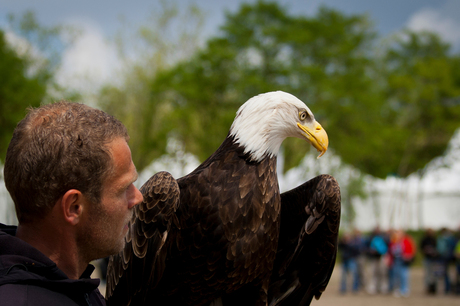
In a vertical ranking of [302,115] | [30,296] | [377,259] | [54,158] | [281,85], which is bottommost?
[30,296]

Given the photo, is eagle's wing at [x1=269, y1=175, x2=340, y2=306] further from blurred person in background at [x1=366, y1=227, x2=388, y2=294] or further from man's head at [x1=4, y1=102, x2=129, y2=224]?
blurred person in background at [x1=366, y1=227, x2=388, y2=294]

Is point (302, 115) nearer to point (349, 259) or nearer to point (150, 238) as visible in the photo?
point (150, 238)

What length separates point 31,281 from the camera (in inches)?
44.7

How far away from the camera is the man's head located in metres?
1.23

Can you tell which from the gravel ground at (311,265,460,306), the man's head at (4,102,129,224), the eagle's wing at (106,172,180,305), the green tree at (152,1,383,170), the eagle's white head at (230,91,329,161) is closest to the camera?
the man's head at (4,102,129,224)

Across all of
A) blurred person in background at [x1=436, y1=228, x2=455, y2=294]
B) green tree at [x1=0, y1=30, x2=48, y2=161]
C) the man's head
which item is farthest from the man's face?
green tree at [x1=0, y1=30, x2=48, y2=161]

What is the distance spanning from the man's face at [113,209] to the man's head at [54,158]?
0.03 meters

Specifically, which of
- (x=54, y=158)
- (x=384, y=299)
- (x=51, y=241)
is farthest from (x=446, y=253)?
(x=54, y=158)

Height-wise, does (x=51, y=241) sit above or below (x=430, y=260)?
below

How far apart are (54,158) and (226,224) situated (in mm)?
1743

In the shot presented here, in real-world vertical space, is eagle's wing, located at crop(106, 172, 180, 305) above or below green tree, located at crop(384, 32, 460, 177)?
below

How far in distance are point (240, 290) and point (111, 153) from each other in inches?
81.9

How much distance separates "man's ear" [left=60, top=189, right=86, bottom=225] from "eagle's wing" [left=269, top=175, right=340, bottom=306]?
219cm

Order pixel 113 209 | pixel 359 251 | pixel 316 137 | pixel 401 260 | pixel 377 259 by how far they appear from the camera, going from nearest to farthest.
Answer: pixel 113 209 < pixel 316 137 < pixel 401 260 < pixel 377 259 < pixel 359 251
